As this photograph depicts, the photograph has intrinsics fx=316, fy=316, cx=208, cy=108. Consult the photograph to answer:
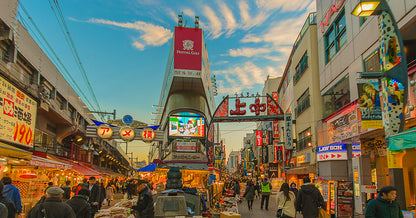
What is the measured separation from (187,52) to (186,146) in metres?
13.4

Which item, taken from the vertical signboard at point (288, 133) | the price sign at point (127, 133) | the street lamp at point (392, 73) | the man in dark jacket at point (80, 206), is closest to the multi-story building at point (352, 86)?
the street lamp at point (392, 73)

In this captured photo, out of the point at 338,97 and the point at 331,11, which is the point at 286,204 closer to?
the point at 338,97

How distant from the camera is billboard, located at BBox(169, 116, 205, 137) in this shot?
46.8 metres

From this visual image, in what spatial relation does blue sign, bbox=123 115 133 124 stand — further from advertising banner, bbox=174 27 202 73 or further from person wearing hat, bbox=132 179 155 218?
advertising banner, bbox=174 27 202 73

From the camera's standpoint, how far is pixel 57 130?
865 inches

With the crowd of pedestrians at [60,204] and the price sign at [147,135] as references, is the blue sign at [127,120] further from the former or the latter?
the crowd of pedestrians at [60,204]

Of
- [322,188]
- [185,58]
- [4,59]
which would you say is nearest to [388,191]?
[322,188]

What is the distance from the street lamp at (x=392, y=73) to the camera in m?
7.31

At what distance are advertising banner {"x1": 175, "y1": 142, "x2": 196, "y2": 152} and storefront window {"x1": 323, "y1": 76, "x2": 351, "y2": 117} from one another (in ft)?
87.6

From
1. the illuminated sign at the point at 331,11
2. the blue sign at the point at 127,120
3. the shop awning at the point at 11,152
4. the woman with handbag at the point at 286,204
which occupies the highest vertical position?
the illuminated sign at the point at 331,11

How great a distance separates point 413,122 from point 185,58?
34.3 meters

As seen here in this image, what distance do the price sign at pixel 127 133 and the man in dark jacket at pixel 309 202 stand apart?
13976 mm

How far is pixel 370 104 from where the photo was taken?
1059 cm

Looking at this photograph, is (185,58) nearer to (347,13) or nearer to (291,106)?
(291,106)
